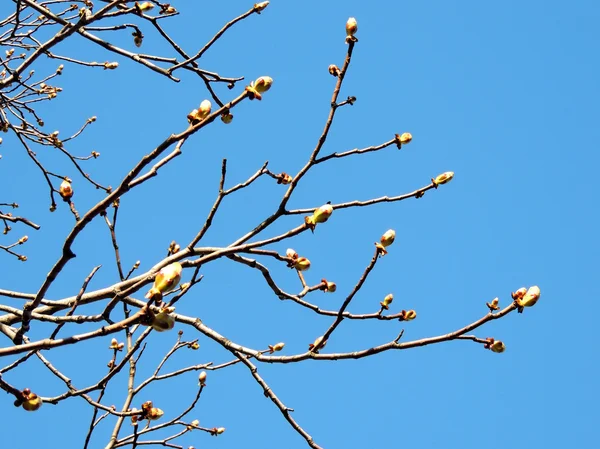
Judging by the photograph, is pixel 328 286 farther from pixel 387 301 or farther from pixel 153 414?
pixel 153 414

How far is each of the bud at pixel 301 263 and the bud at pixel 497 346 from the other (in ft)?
2.30

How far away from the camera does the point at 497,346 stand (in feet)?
6.66

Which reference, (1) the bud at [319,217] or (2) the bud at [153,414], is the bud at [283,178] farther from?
(2) the bud at [153,414]

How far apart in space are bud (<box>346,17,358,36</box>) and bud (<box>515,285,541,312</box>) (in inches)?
41.8

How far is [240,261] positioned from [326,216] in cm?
52

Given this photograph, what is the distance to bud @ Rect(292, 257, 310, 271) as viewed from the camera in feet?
7.10

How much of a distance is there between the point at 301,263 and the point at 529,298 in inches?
30.9

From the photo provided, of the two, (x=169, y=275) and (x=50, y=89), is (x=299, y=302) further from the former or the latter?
(x=50, y=89)

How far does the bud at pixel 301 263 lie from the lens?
2164 mm

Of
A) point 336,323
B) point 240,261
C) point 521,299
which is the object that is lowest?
point 521,299

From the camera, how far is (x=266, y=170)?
233 centimetres

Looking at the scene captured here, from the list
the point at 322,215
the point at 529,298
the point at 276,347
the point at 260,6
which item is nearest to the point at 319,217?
the point at 322,215

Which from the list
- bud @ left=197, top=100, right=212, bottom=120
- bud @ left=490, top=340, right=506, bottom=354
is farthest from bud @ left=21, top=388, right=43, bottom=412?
bud @ left=490, top=340, right=506, bottom=354

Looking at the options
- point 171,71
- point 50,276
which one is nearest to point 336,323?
point 50,276
